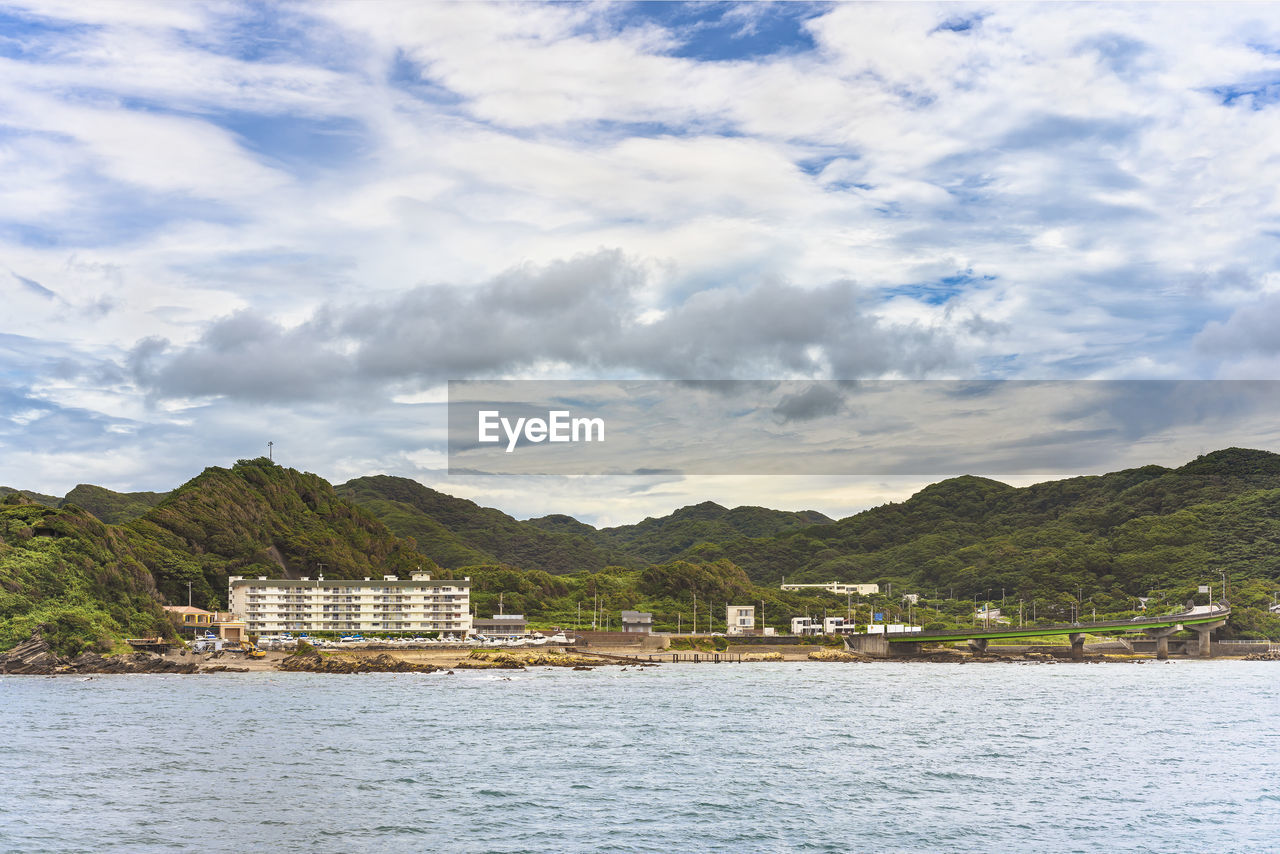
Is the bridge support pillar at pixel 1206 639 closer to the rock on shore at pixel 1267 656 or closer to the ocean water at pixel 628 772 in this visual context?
the rock on shore at pixel 1267 656

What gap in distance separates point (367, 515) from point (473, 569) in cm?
2656

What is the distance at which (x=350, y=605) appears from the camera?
137250 mm

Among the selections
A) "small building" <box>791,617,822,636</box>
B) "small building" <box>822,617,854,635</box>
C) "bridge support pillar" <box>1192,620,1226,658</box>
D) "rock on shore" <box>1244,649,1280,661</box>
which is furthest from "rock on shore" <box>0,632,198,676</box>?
"rock on shore" <box>1244,649,1280,661</box>

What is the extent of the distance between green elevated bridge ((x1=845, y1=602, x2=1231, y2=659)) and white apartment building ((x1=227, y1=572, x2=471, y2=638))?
55795 millimetres

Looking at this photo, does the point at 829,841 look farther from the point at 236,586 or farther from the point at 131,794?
the point at 236,586

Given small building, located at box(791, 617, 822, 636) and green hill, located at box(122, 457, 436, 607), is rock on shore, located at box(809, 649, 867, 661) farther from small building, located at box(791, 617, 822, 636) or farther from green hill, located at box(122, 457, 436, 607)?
green hill, located at box(122, 457, 436, 607)

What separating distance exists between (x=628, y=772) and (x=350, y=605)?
109m

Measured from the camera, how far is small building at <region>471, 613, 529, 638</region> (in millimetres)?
137125

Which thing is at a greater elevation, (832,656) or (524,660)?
(524,660)

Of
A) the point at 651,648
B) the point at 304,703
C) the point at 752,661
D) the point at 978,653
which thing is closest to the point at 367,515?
the point at 651,648

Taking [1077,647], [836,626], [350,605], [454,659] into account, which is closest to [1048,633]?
[1077,647]

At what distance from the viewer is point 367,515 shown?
187625mm

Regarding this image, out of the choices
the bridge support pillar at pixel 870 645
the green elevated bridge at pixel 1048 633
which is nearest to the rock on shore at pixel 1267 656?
the green elevated bridge at pixel 1048 633

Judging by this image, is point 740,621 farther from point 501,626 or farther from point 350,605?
point 350,605
